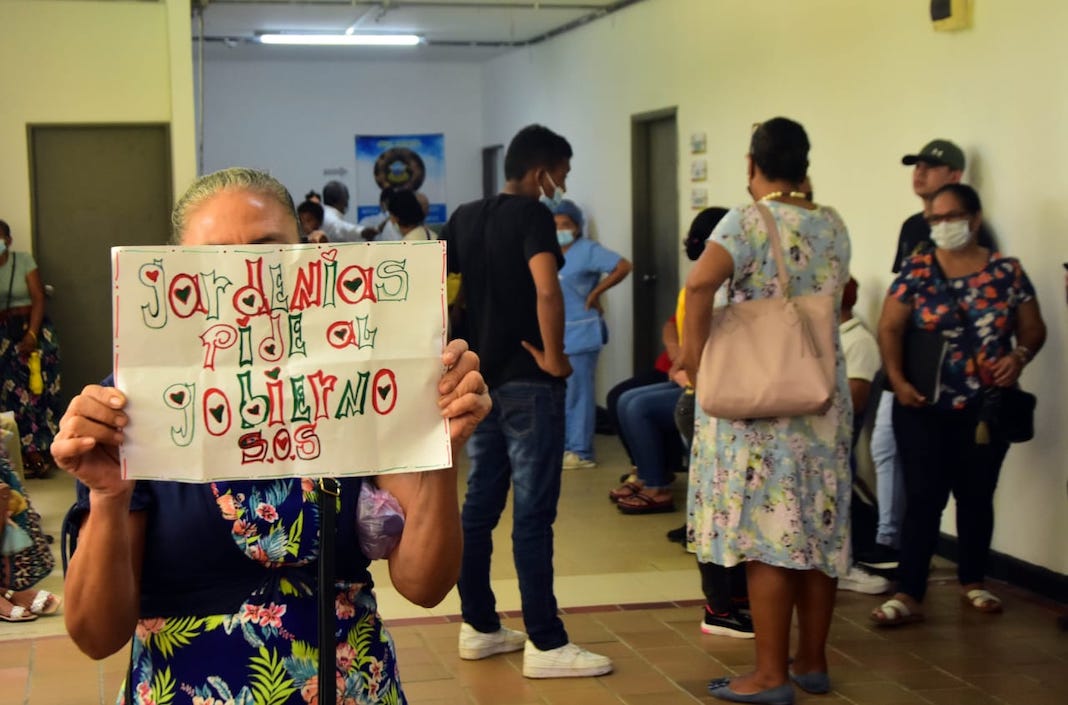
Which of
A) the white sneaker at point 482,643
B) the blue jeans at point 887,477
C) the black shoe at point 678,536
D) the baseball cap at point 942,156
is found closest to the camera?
the white sneaker at point 482,643

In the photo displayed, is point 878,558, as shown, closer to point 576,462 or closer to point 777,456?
point 777,456

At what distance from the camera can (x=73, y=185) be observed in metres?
9.74

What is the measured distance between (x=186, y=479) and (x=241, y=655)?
25 centimetres

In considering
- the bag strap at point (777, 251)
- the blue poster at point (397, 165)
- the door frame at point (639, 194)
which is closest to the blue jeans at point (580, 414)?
the door frame at point (639, 194)

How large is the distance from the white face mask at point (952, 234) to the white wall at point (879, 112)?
21.5 inches

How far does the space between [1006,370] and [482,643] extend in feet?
7.36

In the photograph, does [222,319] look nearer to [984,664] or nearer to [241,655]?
[241,655]

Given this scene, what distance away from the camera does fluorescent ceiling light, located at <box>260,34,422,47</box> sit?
40.9 feet

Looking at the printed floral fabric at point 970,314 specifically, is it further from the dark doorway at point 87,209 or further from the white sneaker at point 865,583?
the dark doorway at point 87,209

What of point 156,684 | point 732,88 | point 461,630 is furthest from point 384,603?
point 732,88

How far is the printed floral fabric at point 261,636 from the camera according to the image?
5.63 ft

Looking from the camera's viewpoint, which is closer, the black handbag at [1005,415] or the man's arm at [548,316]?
the man's arm at [548,316]

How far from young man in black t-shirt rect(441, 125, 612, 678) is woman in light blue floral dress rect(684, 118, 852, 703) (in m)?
0.51

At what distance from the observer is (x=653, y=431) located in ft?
24.1
